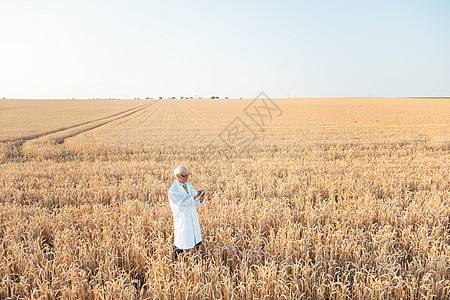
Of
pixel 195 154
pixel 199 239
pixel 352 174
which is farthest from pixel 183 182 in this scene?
pixel 195 154

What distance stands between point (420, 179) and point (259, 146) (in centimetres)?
896

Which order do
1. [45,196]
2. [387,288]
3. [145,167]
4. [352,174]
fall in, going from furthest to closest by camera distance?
[145,167]
[352,174]
[45,196]
[387,288]

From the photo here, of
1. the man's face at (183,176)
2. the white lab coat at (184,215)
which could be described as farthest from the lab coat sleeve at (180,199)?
the man's face at (183,176)

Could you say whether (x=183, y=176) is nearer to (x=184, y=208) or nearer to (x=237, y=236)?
(x=184, y=208)

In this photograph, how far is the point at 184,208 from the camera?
337 centimetres

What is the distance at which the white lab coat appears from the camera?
131 inches

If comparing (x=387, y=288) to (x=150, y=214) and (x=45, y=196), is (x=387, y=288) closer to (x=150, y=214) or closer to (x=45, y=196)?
(x=150, y=214)

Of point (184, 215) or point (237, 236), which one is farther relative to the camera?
point (237, 236)

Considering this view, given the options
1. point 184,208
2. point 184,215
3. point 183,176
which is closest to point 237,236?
point 184,215

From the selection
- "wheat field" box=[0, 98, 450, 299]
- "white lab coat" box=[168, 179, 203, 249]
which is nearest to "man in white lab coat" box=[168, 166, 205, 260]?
"white lab coat" box=[168, 179, 203, 249]

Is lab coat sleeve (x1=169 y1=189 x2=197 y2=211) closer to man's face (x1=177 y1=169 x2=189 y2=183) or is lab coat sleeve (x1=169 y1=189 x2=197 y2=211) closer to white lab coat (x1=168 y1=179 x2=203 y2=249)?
white lab coat (x1=168 y1=179 x2=203 y2=249)

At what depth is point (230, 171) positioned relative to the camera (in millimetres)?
9180

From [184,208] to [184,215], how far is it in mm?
148

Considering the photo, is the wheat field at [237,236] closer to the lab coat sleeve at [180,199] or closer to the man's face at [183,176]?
the lab coat sleeve at [180,199]
